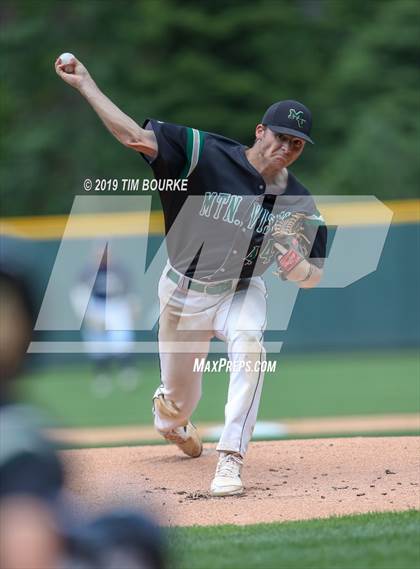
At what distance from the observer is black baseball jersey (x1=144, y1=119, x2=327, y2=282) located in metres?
6.29

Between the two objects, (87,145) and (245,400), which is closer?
(245,400)

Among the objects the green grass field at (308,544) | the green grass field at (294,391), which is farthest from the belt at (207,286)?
the green grass field at (294,391)

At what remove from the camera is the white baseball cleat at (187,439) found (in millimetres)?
7133

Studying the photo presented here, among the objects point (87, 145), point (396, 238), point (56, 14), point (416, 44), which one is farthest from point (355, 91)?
point (396, 238)

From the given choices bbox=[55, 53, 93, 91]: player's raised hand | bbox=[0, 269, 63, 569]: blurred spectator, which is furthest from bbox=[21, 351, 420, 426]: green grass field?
bbox=[0, 269, 63, 569]: blurred spectator

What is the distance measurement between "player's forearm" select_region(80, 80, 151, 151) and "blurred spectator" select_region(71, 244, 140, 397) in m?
8.33

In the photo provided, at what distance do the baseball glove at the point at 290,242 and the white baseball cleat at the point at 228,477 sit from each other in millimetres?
1084

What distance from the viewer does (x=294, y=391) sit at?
13.1 meters

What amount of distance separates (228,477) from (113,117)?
1975mm

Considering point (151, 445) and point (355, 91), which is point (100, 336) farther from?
point (355, 91)

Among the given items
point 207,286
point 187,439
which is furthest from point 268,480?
point 207,286

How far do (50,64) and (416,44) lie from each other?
929 cm

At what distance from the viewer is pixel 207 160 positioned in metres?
6.32

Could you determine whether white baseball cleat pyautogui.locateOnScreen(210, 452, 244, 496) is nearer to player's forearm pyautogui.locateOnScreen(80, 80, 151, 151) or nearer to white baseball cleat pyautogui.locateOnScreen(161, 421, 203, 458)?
white baseball cleat pyautogui.locateOnScreen(161, 421, 203, 458)
